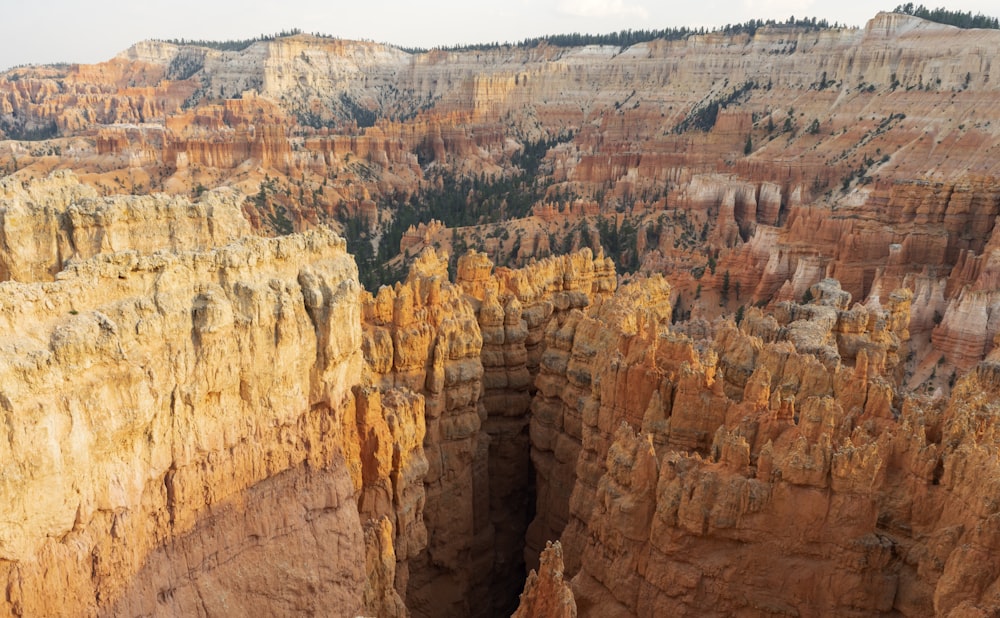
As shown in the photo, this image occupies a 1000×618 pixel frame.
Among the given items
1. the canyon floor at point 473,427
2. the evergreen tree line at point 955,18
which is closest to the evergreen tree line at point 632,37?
the evergreen tree line at point 955,18

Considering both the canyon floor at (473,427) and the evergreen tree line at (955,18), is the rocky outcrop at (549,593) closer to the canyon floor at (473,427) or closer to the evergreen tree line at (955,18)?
the canyon floor at (473,427)

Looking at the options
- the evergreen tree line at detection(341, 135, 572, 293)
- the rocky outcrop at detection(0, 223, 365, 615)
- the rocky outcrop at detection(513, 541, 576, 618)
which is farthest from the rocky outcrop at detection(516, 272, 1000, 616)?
the evergreen tree line at detection(341, 135, 572, 293)

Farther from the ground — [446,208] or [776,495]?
[776,495]

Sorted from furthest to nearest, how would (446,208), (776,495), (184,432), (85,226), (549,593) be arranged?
(446,208) → (776,495) → (85,226) → (184,432) → (549,593)

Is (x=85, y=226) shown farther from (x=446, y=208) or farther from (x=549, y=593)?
(x=446, y=208)

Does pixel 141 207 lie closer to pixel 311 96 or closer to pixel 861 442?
pixel 861 442

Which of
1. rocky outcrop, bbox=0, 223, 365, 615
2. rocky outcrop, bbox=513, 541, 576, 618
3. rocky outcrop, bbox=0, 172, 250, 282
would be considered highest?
rocky outcrop, bbox=0, 172, 250, 282

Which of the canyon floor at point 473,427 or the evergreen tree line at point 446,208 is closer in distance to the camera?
the canyon floor at point 473,427

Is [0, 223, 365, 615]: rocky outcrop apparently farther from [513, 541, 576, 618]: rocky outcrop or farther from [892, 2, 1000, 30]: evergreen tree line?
[892, 2, 1000, 30]: evergreen tree line

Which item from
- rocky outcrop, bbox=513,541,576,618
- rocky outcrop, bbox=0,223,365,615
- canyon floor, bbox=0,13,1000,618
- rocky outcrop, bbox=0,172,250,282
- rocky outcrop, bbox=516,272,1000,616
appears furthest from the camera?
rocky outcrop, bbox=516,272,1000,616

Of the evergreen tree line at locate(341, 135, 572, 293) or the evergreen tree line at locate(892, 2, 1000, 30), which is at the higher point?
the evergreen tree line at locate(892, 2, 1000, 30)

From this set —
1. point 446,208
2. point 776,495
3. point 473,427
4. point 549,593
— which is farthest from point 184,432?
point 446,208
